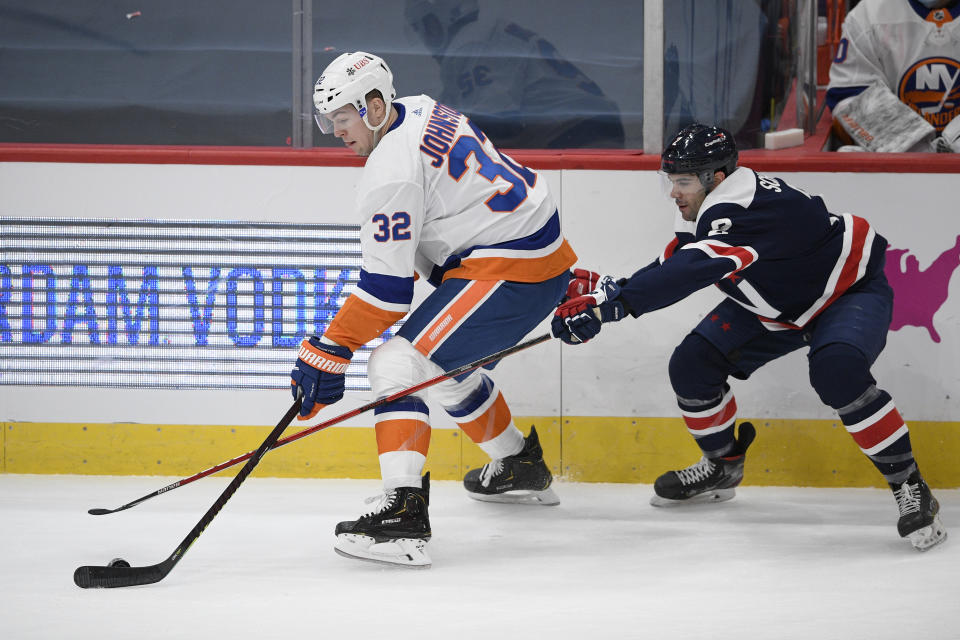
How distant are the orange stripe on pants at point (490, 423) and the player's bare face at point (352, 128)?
83cm

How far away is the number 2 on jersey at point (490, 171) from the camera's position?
265 centimetres

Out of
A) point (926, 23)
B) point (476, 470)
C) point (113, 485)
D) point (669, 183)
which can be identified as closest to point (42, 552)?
point (113, 485)

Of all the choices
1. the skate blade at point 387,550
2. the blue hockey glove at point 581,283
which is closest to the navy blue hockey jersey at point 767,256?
the blue hockey glove at point 581,283

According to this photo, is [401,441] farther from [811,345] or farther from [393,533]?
[811,345]

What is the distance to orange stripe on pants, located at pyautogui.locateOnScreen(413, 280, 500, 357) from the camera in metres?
2.66

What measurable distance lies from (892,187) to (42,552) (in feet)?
8.48

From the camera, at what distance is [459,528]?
2967mm

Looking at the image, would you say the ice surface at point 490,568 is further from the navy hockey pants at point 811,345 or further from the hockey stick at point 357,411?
the navy hockey pants at point 811,345

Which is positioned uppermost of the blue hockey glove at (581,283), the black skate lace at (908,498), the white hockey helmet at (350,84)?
the white hockey helmet at (350,84)

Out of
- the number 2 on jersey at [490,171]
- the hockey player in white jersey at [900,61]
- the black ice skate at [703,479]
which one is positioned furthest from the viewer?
the hockey player in white jersey at [900,61]

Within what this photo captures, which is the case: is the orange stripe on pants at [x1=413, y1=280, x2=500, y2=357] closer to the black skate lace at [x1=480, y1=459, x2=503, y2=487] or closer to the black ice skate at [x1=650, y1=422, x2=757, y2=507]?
the black skate lace at [x1=480, y1=459, x2=503, y2=487]

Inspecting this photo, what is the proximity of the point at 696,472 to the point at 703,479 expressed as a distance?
0.09 ft

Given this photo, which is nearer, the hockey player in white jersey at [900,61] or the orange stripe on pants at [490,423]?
the orange stripe on pants at [490,423]

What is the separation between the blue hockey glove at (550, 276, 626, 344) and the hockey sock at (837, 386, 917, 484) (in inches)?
24.8
